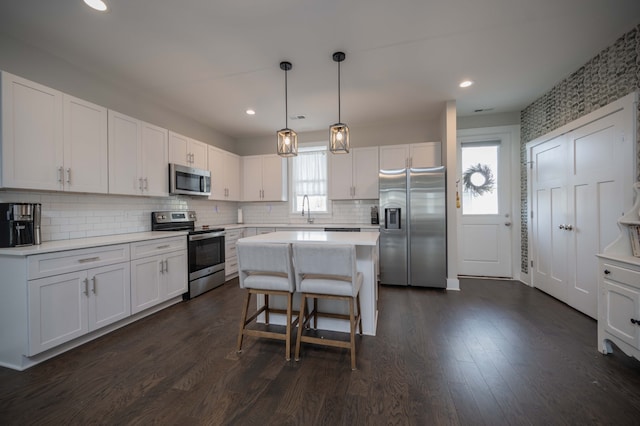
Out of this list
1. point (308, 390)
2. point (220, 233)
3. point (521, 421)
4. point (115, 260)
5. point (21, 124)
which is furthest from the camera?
point (220, 233)

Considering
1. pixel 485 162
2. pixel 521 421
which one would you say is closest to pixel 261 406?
pixel 521 421

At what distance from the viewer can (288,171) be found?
16.9 feet

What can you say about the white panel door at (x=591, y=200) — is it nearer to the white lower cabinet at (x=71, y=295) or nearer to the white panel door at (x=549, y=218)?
the white panel door at (x=549, y=218)

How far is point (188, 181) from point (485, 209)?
15.7ft

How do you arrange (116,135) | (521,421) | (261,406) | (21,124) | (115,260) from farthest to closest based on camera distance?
1. (116,135)
2. (115,260)
3. (21,124)
4. (261,406)
5. (521,421)

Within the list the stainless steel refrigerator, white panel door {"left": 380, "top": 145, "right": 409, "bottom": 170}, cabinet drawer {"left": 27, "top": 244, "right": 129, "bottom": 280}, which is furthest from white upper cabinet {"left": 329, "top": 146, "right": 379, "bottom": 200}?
cabinet drawer {"left": 27, "top": 244, "right": 129, "bottom": 280}

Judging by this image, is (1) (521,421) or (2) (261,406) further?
(2) (261,406)

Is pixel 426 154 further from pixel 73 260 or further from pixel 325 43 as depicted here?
pixel 73 260

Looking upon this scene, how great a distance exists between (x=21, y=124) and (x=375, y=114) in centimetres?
407

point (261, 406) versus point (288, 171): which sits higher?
point (288, 171)

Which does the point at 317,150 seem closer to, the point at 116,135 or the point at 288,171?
the point at 288,171

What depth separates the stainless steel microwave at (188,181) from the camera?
3.53m

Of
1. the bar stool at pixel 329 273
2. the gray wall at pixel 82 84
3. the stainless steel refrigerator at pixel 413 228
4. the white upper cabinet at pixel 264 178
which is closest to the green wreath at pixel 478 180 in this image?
the stainless steel refrigerator at pixel 413 228

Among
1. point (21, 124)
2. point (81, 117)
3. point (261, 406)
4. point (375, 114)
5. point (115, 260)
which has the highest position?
point (375, 114)
